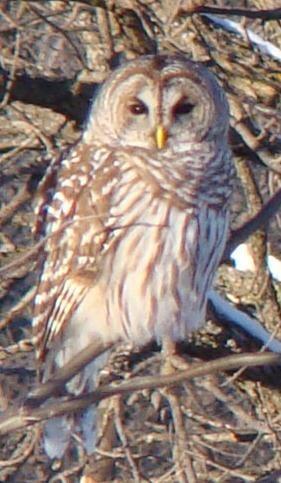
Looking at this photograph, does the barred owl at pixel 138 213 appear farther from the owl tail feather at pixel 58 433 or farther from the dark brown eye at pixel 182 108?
the owl tail feather at pixel 58 433

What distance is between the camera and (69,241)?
6.35m

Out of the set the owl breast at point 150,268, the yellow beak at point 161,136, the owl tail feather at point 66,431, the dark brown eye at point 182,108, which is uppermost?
the dark brown eye at point 182,108

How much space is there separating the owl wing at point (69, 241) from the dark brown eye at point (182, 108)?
13.1 inches

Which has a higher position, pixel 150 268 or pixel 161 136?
pixel 161 136

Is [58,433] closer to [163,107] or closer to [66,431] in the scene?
[66,431]

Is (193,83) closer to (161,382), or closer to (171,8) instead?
(171,8)

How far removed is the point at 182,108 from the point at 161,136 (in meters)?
0.19

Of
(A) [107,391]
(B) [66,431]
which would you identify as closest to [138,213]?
(B) [66,431]

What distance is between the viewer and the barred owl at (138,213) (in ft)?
20.5

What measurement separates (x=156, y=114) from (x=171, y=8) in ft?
2.68

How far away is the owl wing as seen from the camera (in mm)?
6289

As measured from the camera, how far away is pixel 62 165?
653cm

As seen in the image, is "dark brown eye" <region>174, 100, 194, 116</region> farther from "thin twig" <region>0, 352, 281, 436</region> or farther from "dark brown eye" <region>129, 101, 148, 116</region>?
"thin twig" <region>0, 352, 281, 436</region>

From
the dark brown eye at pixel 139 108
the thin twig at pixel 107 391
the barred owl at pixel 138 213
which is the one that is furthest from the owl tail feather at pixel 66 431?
the thin twig at pixel 107 391
